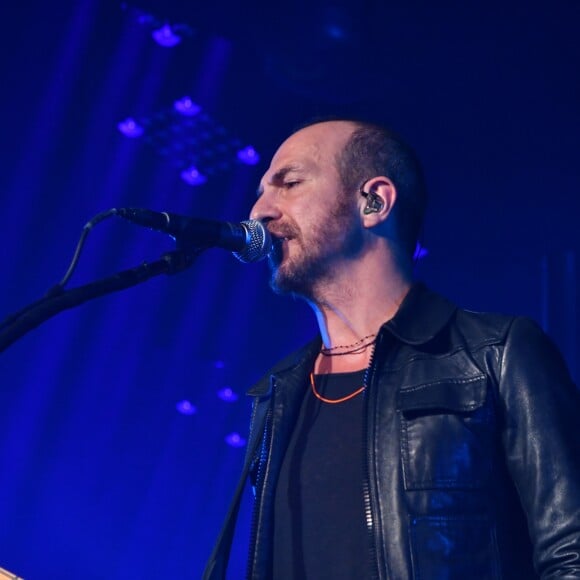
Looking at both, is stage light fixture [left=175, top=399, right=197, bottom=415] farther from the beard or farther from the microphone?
the microphone

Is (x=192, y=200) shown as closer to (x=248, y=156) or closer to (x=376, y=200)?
(x=248, y=156)

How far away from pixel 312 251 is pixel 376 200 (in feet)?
1.10

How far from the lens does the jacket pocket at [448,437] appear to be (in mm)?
1663

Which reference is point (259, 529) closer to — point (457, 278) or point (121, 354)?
point (121, 354)

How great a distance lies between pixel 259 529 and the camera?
6.57ft

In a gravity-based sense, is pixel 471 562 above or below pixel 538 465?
below

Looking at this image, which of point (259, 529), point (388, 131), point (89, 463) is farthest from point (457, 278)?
point (259, 529)

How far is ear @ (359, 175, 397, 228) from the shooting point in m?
2.33

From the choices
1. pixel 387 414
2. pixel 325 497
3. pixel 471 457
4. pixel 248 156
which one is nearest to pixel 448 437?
pixel 471 457

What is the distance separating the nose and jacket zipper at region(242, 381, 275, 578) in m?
0.58

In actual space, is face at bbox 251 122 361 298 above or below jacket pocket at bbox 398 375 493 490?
above

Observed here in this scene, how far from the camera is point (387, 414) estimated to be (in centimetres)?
184

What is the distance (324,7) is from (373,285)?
3.13 meters

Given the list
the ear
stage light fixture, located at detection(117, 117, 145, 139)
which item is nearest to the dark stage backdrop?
stage light fixture, located at detection(117, 117, 145, 139)
